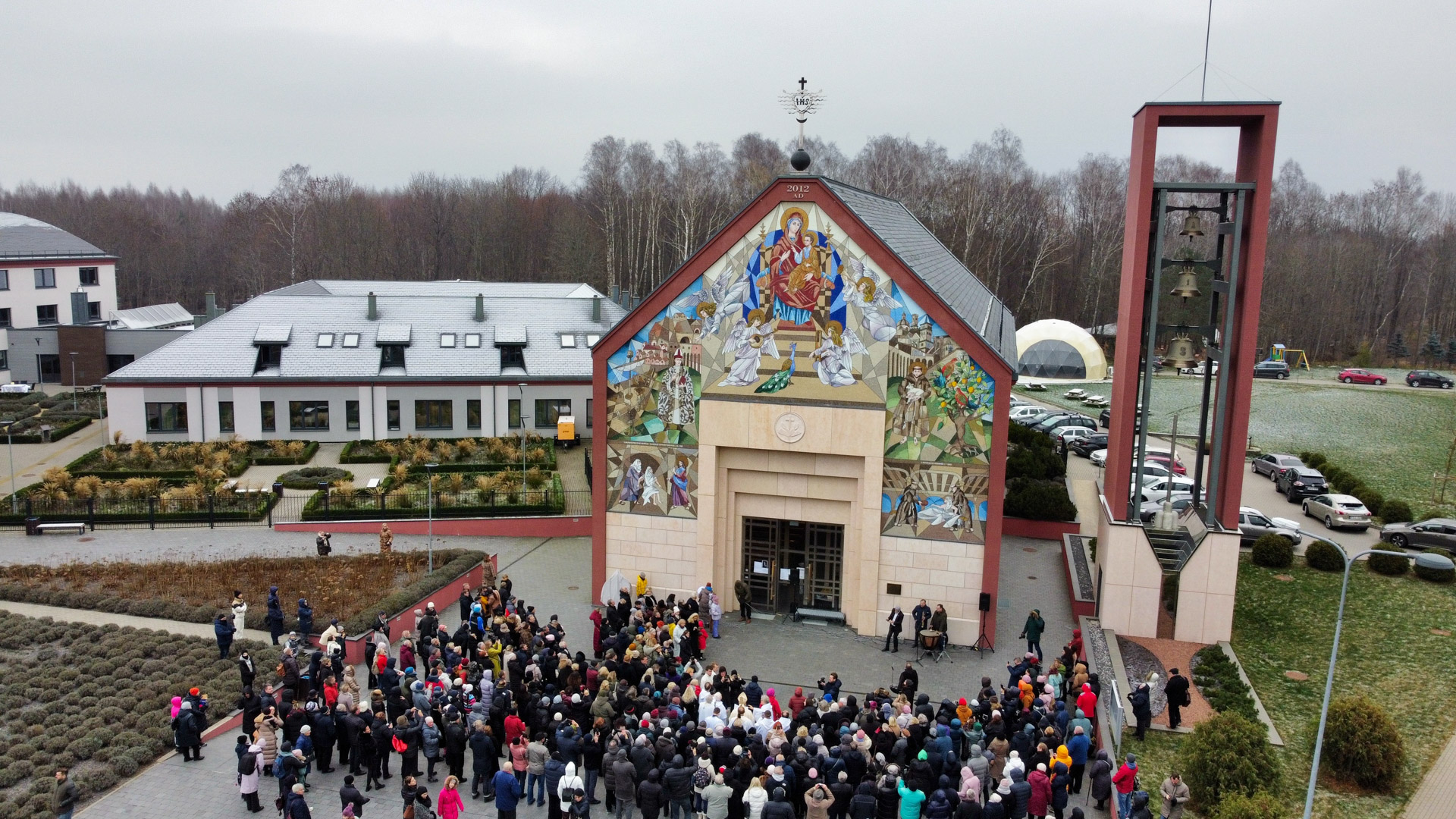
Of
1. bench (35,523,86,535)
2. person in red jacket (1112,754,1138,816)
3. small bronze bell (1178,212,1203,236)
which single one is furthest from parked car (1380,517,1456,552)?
bench (35,523,86,535)

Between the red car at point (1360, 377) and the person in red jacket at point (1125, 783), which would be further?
the red car at point (1360, 377)

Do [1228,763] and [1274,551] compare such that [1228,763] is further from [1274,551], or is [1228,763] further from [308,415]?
[308,415]

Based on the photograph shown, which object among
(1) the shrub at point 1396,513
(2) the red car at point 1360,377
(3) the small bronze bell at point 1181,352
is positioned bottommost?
(1) the shrub at point 1396,513

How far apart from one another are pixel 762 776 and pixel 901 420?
10.8 m

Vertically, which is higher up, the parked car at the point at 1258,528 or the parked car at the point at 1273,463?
the parked car at the point at 1273,463

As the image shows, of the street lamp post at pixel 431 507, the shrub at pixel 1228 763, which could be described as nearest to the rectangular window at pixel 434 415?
the street lamp post at pixel 431 507

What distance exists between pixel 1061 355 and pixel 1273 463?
26130mm

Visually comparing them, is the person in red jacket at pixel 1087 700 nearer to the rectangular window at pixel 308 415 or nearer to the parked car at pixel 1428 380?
the rectangular window at pixel 308 415

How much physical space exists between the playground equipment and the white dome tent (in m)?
13.8

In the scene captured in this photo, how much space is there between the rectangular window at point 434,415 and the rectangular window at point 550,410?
3.84 meters

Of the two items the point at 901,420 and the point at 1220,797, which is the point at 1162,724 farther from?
the point at 901,420

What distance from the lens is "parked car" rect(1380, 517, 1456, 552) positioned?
31516 mm

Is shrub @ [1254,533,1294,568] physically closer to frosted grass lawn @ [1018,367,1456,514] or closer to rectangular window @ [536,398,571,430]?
frosted grass lawn @ [1018,367,1456,514]

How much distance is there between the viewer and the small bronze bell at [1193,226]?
76.7 feet
